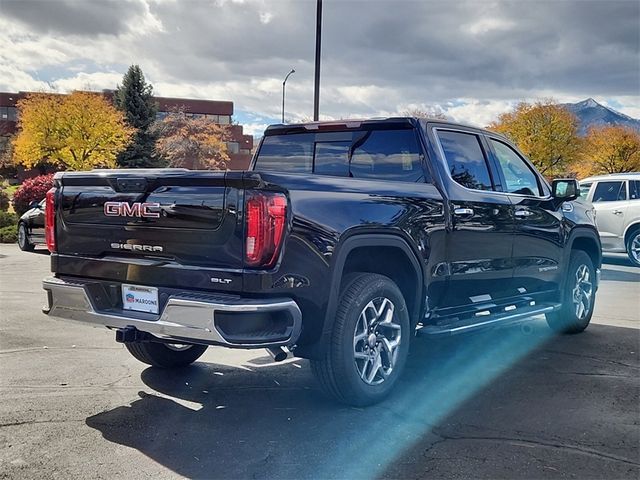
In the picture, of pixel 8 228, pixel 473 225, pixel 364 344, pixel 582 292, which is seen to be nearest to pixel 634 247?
pixel 582 292

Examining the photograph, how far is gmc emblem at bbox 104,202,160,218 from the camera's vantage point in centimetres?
390

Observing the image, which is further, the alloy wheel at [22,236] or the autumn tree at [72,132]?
the autumn tree at [72,132]

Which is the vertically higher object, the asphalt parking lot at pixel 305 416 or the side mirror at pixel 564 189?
the side mirror at pixel 564 189

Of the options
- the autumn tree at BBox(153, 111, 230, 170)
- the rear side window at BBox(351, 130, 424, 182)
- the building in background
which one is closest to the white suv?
the rear side window at BBox(351, 130, 424, 182)

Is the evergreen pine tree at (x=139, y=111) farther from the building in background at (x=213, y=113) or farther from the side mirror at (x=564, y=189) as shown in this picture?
the side mirror at (x=564, y=189)

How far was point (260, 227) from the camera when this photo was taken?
11.8 feet

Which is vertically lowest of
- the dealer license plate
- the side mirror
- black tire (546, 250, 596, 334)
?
black tire (546, 250, 596, 334)

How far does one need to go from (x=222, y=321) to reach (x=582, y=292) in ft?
15.4

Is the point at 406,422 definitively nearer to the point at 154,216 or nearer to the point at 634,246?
the point at 154,216

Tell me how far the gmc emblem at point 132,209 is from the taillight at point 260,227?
2.13ft

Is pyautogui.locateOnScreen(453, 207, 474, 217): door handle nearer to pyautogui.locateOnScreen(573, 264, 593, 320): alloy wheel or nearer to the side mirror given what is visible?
the side mirror

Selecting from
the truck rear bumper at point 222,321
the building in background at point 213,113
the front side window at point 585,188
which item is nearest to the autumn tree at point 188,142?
the building in background at point 213,113

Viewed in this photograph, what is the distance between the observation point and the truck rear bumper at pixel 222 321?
3525mm

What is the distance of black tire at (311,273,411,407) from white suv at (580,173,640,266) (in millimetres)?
9928
